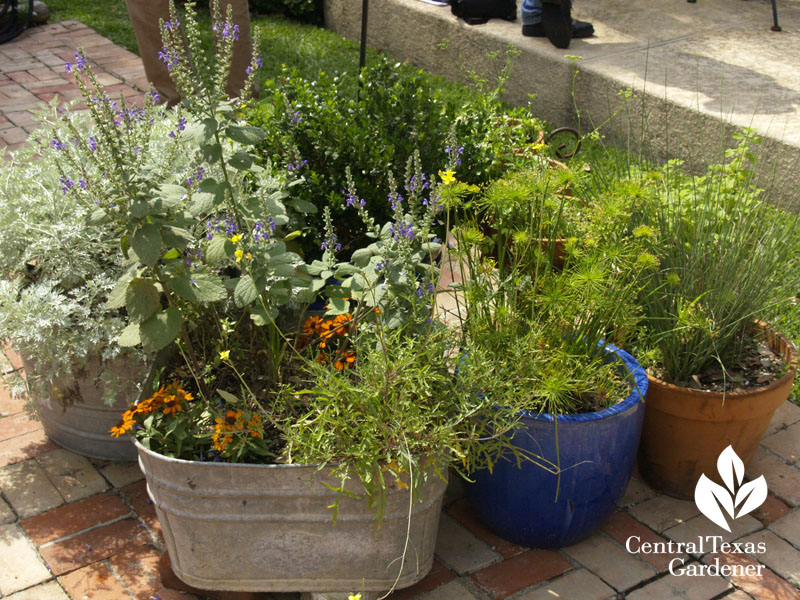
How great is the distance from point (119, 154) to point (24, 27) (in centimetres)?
Result: 630

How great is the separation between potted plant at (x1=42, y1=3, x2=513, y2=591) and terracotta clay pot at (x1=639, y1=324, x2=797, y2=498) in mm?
687

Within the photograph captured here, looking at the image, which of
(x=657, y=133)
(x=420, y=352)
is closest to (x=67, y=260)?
(x=420, y=352)

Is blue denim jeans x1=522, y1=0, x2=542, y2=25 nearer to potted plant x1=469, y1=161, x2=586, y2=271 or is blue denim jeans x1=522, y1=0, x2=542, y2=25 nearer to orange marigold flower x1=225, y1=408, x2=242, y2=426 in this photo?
potted plant x1=469, y1=161, x2=586, y2=271

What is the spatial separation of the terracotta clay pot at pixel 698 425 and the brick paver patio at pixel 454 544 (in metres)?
0.10

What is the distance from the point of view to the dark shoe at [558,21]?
19.1 ft

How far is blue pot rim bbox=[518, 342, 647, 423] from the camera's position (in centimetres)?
245

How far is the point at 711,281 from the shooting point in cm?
284

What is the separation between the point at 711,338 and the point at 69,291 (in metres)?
2.15

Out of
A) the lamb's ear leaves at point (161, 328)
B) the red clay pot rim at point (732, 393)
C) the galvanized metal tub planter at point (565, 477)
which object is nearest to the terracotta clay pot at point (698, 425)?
the red clay pot rim at point (732, 393)

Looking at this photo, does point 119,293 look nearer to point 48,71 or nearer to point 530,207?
point 530,207

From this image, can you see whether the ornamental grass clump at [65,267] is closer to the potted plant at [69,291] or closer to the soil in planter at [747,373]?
the potted plant at [69,291]

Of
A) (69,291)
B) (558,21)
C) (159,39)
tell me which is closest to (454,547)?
(69,291)

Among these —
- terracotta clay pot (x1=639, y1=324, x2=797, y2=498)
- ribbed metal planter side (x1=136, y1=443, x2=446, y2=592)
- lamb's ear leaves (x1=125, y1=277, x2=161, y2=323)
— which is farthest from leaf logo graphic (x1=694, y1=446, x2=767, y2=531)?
lamb's ear leaves (x1=125, y1=277, x2=161, y2=323)

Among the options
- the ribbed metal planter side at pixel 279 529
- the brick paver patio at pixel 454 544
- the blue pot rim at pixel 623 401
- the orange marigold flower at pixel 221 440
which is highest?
the blue pot rim at pixel 623 401
